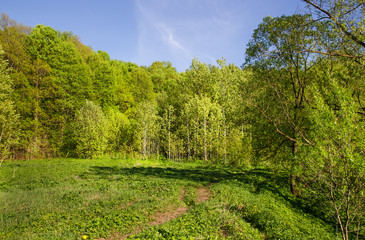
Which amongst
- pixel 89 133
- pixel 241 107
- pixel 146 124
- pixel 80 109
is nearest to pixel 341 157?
pixel 241 107

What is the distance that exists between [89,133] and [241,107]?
24246mm

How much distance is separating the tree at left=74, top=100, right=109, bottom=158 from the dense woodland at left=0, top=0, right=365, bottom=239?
17cm

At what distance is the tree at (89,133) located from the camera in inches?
1223

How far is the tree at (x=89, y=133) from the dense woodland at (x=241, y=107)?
0.56ft

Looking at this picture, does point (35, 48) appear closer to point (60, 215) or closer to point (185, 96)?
point (185, 96)

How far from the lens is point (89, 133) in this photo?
102 ft

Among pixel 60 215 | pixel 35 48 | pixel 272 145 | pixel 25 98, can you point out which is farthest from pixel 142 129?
pixel 60 215

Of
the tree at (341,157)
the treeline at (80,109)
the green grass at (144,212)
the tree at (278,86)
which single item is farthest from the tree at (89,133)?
the tree at (341,157)

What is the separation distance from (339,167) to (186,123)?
35.4m

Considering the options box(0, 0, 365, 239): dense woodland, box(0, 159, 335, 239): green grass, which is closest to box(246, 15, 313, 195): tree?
box(0, 0, 365, 239): dense woodland

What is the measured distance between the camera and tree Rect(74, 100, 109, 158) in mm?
31075

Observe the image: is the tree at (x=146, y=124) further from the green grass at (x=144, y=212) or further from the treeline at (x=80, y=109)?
the green grass at (x=144, y=212)

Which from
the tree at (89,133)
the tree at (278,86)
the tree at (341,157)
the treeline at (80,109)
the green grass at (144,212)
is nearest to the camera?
the tree at (341,157)

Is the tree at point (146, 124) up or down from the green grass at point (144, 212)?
up
